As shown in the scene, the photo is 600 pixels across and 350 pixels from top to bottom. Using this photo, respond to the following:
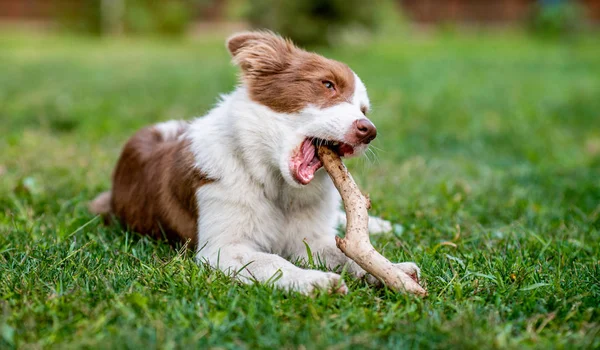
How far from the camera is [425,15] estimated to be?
82.4 ft

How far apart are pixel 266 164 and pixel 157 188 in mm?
779

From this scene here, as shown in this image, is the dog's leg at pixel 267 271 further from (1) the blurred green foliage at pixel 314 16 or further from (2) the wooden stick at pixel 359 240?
(1) the blurred green foliage at pixel 314 16

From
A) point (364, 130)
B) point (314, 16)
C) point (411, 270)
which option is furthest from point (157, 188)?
point (314, 16)

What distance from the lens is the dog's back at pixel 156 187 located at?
11.9ft

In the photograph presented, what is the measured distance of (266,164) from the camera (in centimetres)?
341

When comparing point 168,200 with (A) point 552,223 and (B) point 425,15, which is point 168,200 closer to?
(A) point 552,223

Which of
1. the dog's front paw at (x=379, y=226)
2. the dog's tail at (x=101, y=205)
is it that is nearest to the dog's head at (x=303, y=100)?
the dog's front paw at (x=379, y=226)

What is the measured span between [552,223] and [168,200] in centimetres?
254

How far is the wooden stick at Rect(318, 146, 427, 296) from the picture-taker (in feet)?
9.52

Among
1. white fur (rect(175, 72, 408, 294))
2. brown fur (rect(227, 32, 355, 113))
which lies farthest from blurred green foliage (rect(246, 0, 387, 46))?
white fur (rect(175, 72, 408, 294))

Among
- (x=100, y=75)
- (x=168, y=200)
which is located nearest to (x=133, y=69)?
(x=100, y=75)

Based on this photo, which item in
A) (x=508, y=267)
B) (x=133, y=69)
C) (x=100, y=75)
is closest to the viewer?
(x=508, y=267)

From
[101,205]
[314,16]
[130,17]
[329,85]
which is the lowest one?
[130,17]

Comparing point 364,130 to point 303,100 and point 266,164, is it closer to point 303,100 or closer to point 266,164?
point 303,100
